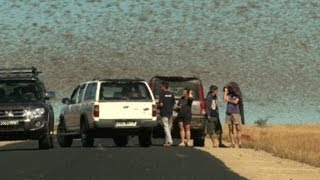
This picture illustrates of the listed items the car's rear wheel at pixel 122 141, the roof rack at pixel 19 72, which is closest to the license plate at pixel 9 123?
the roof rack at pixel 19 72

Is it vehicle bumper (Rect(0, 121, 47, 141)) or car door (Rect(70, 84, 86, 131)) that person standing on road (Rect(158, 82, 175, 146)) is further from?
vehicle bumper (Rect(0, 121, 47, 141))

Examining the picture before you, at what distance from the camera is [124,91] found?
2572cm

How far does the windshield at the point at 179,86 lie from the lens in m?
26.9

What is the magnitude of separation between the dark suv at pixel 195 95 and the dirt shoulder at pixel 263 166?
3065 millimetres

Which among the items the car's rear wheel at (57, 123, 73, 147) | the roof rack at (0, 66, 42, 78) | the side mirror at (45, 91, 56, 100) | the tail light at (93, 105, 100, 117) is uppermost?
the roof rack at (0, 66, 42, 78)

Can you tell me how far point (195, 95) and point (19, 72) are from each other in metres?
5.12

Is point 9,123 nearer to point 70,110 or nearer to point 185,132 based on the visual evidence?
point 70,110

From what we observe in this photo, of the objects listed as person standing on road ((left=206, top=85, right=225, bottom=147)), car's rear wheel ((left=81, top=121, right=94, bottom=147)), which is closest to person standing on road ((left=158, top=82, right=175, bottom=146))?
person standing on road ((left=206, top=85, right=225, bottom=147))

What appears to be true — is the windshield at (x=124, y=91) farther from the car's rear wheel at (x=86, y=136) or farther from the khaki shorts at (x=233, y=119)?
the khaki shorts at (x=233, y=119)

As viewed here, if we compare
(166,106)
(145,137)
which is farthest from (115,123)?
(166,106)

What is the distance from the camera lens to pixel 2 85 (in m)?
24.6

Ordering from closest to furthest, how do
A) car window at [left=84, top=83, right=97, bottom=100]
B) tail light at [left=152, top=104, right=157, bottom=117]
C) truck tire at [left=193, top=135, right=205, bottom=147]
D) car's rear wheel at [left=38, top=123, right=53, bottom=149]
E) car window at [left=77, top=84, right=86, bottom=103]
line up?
car's rear wheel at [left=38, top=123, right=53, bottom=149] < tail light at [left=152, top=104, right=157, bottom=117] < car window at [left=84, top=83, right=97, bottom=100] < car window at [left=77, top=84, right=86, bottom=103] < truck tire at [left=193, top=135, right=205, bottom=147]

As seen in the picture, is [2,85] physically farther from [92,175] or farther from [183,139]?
[92,175]

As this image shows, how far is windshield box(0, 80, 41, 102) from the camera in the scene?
2433 cm
